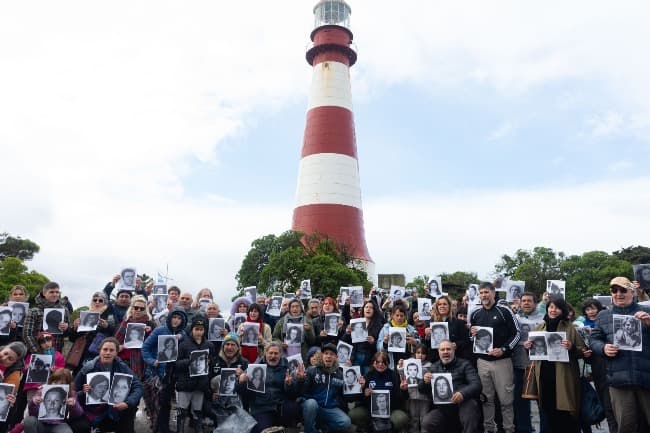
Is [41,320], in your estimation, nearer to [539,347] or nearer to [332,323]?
[332,323]

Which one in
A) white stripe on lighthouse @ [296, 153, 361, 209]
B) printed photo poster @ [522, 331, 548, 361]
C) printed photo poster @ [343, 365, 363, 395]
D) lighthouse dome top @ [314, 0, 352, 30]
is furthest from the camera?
lighthouse dome top @ [314, 0, 352, 30]

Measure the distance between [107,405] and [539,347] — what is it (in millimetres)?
5514

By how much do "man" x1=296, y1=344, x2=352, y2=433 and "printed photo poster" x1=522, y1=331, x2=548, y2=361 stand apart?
7.98 ft

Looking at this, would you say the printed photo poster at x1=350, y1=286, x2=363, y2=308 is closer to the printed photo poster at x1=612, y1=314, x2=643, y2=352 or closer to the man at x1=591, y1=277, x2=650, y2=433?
the man at x1=591, y1=277, x2=650, y2=433

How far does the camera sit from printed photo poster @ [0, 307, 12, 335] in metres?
6.98

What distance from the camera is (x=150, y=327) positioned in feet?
25.5

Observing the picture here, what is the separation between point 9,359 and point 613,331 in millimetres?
7129

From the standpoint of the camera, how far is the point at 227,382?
6.88m

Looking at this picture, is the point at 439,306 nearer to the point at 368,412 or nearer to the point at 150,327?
the point at 368,412

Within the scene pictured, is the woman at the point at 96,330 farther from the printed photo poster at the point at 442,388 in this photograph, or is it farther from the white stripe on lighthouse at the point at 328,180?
the white stripe on lighthouse at the point at 328,180

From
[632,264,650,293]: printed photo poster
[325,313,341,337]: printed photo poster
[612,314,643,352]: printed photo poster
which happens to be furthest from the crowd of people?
[632,264,650,293]: printed photo poster

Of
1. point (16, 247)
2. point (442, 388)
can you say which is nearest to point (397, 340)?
point (442, 388)

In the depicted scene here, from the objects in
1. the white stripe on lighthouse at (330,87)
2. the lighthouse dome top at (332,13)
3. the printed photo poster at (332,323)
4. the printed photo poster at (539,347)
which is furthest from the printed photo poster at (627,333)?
the lighthouse dome top at (332,13)

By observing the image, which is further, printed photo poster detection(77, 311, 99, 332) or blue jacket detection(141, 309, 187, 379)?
printed photo poster detection(77, 311, 99, 332)
